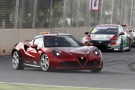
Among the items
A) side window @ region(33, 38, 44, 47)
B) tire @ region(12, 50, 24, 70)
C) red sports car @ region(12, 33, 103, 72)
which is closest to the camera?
red sports car @ region(12, 33, 103, 72)

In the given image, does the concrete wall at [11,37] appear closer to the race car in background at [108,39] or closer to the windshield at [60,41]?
the race car in background at [108,39]

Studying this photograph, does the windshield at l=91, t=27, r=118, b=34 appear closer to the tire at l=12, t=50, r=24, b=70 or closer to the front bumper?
the front bumper

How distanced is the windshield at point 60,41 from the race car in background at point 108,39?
11.2 meters

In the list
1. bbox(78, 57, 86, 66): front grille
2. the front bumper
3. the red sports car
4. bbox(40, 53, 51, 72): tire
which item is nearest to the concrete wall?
the front bumper

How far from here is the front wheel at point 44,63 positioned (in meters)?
17.5

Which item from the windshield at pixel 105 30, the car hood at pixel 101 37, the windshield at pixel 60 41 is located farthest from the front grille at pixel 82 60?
the windshield at pixel 105 30

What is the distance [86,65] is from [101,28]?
47.2 ft

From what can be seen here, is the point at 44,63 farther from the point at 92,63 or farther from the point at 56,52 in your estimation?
the point at 92,63

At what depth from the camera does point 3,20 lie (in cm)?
2838

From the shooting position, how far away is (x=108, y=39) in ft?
99.0

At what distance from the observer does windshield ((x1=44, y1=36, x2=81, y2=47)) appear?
59.7 feet

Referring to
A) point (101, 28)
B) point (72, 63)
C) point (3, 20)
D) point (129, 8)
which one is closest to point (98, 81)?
point (72, 63)

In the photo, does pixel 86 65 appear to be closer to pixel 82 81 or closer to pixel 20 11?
pixel 82 81

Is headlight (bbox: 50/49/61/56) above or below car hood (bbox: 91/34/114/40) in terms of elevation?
above
